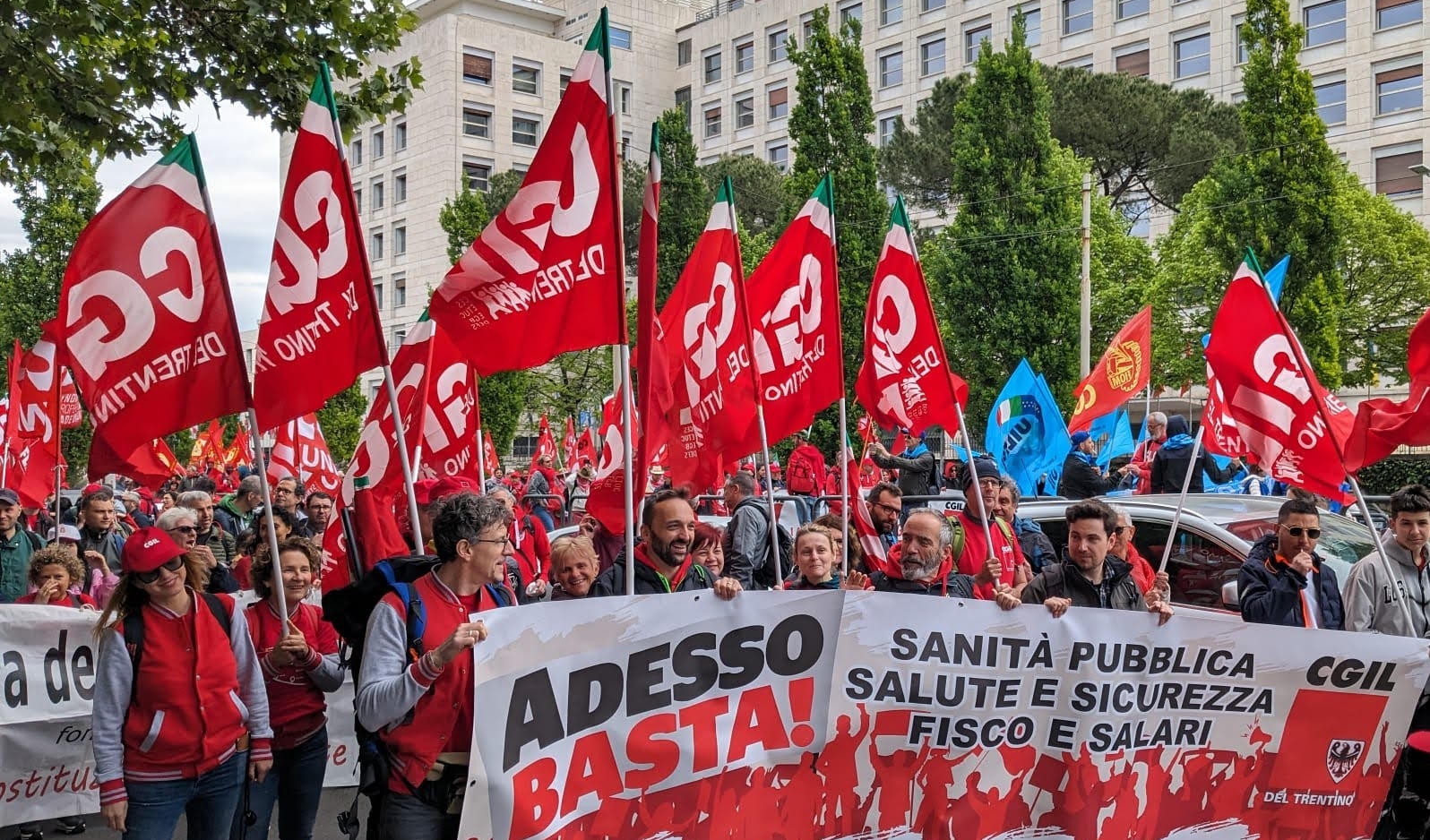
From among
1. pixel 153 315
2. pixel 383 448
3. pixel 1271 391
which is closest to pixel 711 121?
pixel 383 448

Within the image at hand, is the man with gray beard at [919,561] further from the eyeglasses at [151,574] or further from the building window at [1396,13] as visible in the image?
the building window at [1396,13]

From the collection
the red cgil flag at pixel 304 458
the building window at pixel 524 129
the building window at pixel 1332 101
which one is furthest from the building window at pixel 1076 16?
the red cgil flag at pixel 304 458

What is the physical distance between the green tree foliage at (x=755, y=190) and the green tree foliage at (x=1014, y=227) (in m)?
22.1

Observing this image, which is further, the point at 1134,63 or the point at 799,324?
the point at 1134,63

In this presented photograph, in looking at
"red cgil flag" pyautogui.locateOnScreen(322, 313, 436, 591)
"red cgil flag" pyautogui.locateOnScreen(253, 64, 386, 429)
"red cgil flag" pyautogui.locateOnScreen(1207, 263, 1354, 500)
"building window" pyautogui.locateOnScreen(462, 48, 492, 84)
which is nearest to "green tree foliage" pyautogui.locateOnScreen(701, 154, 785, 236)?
"building window" pyautogui.locateOnScreen(462, 48, 492, 84)

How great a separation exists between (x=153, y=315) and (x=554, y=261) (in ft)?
4.87

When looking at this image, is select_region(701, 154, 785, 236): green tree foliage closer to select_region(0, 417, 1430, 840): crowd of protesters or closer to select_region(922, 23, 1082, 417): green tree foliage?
select_region(922, 23, 1082, 417): green tree foliage

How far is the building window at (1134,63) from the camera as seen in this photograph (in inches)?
1986

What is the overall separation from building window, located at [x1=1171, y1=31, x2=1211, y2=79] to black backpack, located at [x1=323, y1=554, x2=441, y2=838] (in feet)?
163

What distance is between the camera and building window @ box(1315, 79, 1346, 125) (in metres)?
44.9

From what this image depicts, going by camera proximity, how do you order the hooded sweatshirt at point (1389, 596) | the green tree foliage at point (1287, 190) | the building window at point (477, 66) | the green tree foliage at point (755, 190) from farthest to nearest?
1. the building window at point (477, 66)
2. the green tree foliage at point (755, 190)
3. the green tree foliage at point (1287, 190)
4. the hooded sweatshirt at point (1389, 596)

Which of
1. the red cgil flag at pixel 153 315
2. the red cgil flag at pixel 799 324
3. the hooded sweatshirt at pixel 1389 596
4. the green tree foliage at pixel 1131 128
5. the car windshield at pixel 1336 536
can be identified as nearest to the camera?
the red cgil flag at pixel 153 315

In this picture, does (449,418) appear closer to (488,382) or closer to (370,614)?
(370,614)

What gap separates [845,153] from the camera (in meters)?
34.1
